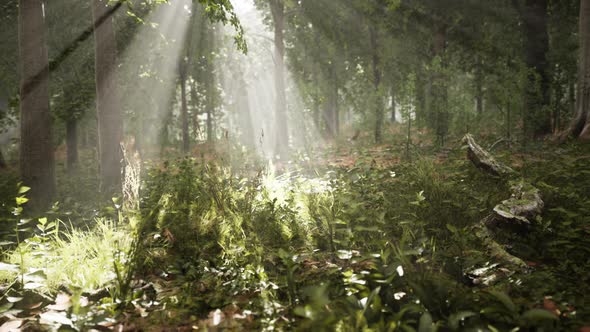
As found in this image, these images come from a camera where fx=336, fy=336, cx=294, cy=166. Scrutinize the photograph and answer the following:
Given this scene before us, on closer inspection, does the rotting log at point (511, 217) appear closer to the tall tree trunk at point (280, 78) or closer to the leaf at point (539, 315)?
the leaf at point (539, 315)

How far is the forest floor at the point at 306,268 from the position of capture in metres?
1.89

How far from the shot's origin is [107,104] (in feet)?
20.4

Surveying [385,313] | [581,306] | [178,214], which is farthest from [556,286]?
[178,214]

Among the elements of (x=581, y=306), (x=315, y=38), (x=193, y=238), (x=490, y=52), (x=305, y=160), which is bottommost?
(x=581, y=306)

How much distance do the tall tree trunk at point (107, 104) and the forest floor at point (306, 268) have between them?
204 centimetres

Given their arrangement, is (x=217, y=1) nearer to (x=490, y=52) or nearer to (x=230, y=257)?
(x=230, y=257)

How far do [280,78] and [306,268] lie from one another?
9227 mm

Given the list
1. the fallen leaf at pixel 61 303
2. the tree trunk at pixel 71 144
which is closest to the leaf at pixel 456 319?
the fallen leaf at pixel 61 303

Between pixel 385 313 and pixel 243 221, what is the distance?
1860 mm

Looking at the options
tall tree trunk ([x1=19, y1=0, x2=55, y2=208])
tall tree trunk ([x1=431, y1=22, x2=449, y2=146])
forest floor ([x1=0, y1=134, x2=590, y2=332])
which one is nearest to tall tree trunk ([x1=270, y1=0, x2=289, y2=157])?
tall tree trunk ([x1=431, y1=22, x2=449, y2=146])

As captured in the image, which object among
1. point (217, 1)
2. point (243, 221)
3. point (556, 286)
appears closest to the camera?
point (556, 286)

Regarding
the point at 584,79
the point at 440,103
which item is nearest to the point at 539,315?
the point at 584,79

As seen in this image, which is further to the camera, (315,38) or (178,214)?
(315,38)

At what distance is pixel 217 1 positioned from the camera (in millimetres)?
4516
